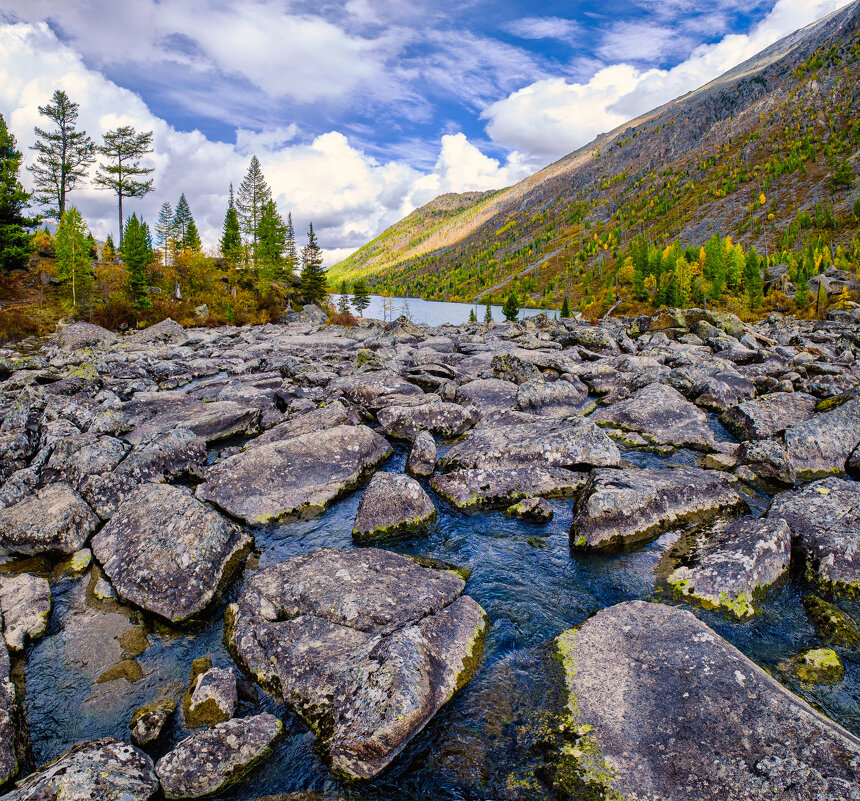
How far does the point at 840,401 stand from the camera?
1691 cm

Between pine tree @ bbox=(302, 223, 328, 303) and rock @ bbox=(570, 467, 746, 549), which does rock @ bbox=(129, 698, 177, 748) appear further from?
pine tree @ bbox=(302, 223, 328, 303)

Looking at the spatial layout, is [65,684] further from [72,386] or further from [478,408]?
[72,386]

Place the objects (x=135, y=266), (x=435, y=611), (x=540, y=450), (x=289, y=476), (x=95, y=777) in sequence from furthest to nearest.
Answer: (x=135, y=266)
(x=540, y=450)
(x=289, y=476)
(x=435, y=611)
(x=95, y=777)

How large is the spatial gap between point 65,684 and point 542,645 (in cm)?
766

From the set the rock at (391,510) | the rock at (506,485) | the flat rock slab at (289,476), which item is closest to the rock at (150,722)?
the rock at (391,510)

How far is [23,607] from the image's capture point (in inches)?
331

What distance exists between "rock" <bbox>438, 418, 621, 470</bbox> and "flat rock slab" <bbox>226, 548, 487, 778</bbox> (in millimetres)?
4803

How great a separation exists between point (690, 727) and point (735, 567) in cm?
401

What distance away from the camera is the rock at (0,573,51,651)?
26.1ft

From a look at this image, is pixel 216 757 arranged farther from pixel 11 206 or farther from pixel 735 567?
pixel 11 206

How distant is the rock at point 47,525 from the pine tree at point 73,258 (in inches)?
2326

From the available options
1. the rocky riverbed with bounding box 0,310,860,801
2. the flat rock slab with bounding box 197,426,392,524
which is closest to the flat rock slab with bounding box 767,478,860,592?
the rocky riverbed with bounding box 0,310,860,801

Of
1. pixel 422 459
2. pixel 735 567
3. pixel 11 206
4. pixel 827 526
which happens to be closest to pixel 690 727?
pixel 735 567

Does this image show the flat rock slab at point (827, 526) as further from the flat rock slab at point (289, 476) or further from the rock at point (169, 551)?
the rock at point (169, 551)
